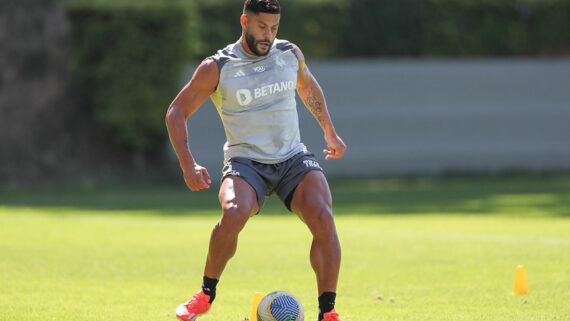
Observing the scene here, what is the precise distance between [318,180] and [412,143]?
73.6ft

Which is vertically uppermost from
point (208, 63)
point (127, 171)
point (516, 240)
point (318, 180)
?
point (208, 63)

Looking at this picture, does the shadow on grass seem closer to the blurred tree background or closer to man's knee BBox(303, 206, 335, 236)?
the blurred tree background

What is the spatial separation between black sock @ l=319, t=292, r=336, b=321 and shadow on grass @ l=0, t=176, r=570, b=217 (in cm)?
1084

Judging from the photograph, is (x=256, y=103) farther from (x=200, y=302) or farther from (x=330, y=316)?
(x=330, y=316)

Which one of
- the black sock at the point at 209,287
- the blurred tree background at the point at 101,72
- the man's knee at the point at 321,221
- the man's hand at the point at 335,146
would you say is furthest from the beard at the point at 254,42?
the blurred tree background at the point at 101,72

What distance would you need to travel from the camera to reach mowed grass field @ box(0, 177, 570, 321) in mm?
8164

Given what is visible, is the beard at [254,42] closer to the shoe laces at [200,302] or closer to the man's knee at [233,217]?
the man's knee at [233,217]

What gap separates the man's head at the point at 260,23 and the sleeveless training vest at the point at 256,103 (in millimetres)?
136

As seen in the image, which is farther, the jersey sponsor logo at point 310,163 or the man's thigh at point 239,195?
the jersey sponsor logo at point 310,163

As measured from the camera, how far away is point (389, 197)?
22.0 metres

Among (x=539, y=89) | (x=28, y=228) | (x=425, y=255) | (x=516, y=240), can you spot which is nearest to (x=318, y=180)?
(x=425, y=255)

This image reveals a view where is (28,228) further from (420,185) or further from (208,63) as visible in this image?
(420,185)

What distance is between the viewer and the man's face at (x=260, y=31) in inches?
283

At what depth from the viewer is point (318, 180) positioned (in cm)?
732
